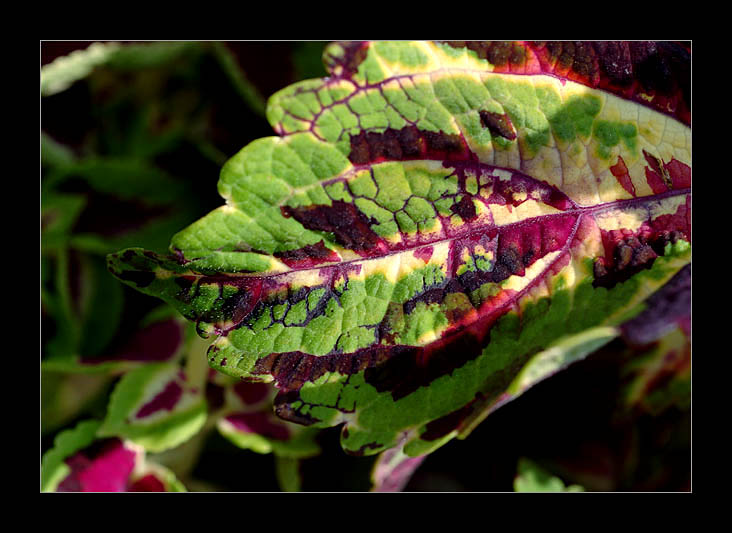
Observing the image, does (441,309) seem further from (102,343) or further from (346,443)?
(102,343)

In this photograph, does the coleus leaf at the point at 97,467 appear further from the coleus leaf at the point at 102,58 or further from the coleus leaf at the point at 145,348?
the coleus leaf at the point at 102,58

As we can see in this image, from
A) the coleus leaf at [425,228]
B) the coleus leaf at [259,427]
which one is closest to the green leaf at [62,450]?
the coleus leaf at [259,427]

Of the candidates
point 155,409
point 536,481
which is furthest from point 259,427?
point 536,481

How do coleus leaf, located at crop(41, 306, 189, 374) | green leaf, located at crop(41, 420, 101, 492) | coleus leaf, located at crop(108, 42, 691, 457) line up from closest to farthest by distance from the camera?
coleus leaf, located at crop(108, 42, 691, 457) → green leaf, located at crop(41, 420, 101, 492) → coleus leaf, located at crop(41, 306, 189, 374)

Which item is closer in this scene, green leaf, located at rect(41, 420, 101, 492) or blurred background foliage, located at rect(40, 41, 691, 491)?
green leaf, located at rect(41, 420, 101, 492)

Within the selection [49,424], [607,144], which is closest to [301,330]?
[607,144]

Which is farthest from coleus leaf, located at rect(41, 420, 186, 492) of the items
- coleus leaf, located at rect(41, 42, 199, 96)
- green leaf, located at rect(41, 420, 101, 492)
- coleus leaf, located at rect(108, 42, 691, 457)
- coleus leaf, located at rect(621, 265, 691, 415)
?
coleus leaf, located at rect(621, 265, 691, 415)

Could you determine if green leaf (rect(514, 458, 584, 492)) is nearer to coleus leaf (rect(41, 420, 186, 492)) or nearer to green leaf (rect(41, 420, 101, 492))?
coleus leaf (rect(41, 420, 186, 492))
